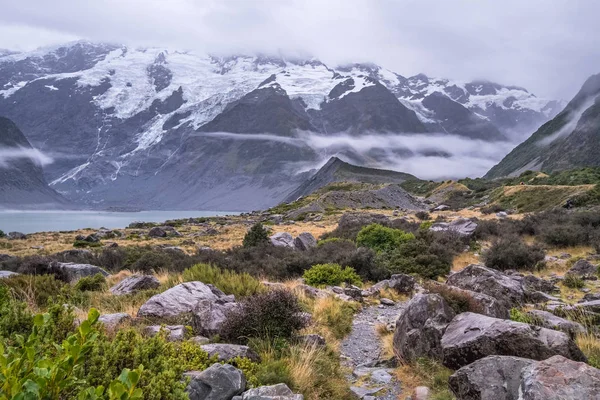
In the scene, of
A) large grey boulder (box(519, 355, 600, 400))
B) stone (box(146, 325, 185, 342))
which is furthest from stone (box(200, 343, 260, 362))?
large grey boulder (box(519, 355, 600, 400))

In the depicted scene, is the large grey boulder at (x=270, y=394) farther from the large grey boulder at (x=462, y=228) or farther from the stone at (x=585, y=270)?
the large grey boulder at (x=462, y=228)

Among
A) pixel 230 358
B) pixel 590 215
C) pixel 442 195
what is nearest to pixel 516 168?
pixel 442 195

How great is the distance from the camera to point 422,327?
757 centimetres

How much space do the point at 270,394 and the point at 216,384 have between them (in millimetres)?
581

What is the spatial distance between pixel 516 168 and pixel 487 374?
20496 centimetres

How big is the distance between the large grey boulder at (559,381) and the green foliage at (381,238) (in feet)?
57.2

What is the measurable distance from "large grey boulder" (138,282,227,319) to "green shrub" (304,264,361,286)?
19.5 ft

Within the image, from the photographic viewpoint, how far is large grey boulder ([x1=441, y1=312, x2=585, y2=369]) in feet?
19.3

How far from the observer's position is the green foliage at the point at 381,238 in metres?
22.3

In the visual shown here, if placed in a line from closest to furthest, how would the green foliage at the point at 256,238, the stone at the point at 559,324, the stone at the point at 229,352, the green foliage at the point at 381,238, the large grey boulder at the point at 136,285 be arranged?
1. the stone at the point at 229,352
2. the stone at the point at 559,324
3. the large grey boulder at the point at 136,285
4. the green foliage at the point at 381,238
5. the green foliage at the point at 256,238

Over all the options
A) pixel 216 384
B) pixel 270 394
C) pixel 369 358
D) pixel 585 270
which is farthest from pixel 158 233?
pixel 270 394

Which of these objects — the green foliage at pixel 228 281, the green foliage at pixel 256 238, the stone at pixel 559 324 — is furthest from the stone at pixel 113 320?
the green foliage at pixel 256 238

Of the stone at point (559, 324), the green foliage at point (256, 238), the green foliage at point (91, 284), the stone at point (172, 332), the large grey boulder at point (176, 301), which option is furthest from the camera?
the green foliage at point (256, 238)

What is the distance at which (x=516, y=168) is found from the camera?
7441 inches
